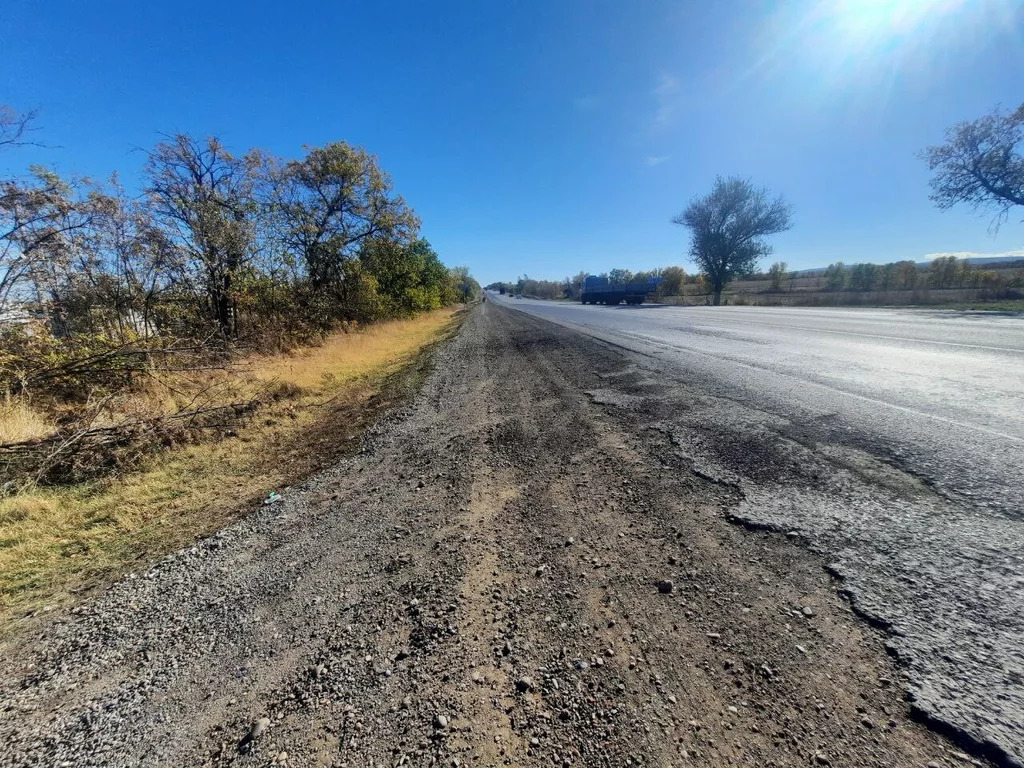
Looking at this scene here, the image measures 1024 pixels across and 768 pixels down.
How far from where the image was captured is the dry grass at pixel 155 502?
263 centimetres

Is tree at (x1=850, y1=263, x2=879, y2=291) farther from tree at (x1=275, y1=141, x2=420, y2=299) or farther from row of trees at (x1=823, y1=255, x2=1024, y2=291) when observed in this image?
tree at (x1=275, y1=141, x2=420, y2=299)

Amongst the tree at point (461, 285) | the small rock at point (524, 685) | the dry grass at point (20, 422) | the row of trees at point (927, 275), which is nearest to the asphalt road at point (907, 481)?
the small rock at point (524, 685)

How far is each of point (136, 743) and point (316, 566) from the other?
1037mm

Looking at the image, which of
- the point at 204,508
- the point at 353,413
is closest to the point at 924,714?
the point at 204,508

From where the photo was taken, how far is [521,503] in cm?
301

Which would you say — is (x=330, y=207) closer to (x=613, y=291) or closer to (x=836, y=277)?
(x=613, y=291)

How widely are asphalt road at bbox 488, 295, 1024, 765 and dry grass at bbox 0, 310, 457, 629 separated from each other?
4134 millimetres

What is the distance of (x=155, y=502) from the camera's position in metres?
3.59

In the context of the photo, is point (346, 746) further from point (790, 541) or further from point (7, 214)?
point (7, 214)

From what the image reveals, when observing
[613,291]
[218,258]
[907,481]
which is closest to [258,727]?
[907,481]

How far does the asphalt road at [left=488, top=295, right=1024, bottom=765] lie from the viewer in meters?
1.52

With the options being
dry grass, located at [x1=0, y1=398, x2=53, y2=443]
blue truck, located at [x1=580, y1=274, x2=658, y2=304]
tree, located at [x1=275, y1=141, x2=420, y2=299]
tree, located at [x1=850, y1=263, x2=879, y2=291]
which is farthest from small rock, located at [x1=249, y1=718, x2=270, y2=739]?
tree, located at [x1=850, y1=263, x2=879, y2=291]

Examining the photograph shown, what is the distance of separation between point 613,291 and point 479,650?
41.3 metres

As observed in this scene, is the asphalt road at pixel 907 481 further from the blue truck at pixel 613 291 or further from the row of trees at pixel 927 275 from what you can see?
the row of trees at pixel 927 275
